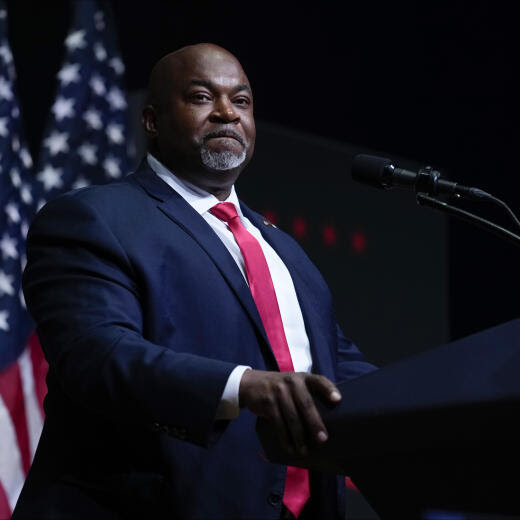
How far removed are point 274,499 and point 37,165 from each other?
2.02 m

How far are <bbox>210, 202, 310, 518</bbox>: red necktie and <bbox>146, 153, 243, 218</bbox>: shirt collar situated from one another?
0.25ft

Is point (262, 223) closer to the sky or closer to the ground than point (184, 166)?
closer to the ground

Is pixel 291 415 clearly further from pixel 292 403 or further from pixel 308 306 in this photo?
pixel 308 306

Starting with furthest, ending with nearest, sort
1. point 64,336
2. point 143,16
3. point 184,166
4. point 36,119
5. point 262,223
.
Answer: point 143,16
point 36,119
point 262,223
point 184,166
point 64,336

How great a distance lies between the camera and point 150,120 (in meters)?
1.94

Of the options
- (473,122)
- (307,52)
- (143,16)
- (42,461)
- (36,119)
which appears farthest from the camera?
(473,122)

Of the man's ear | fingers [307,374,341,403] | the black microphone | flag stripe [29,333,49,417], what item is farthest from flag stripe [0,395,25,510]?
fingers [307,374,341,403]

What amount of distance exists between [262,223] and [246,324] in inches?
18.2

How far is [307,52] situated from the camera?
4.07 metres

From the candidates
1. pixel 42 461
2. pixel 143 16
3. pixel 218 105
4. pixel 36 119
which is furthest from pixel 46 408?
pixel 143 16

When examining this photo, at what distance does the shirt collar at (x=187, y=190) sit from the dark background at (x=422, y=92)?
2.12m

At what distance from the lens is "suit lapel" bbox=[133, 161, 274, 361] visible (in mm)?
1534

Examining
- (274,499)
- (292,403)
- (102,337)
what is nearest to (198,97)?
(102,337)

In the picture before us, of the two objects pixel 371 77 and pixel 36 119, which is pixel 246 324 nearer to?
pixel 36 119
